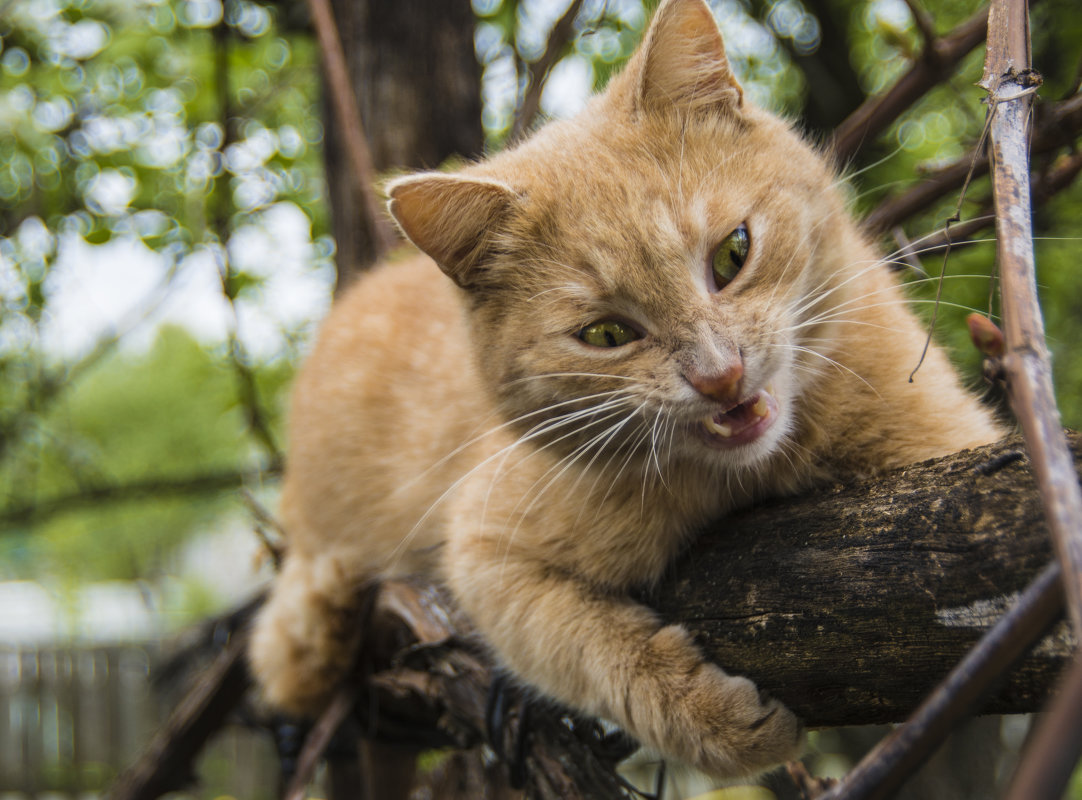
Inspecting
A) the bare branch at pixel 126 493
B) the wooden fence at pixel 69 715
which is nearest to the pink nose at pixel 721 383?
the bare branch at pixel 126 493

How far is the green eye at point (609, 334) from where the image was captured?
62.3 inches

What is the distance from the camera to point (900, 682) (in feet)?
3.48

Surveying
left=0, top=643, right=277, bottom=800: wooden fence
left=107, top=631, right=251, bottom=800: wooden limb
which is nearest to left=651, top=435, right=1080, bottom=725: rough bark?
left=107, top=631, right=251, bottom=800: wooden limb

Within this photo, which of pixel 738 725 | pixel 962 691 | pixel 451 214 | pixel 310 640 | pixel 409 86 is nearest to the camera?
pixel 962 691

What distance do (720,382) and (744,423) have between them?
0.13m

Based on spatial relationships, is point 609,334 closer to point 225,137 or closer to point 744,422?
point 744,422

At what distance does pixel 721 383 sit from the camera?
1.40 meters

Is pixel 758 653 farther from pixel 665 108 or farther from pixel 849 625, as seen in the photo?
pixel 665 108

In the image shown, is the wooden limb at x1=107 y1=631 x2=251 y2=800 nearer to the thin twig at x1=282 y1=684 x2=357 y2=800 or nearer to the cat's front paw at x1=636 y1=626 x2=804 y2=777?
the thin twig at x1=282 y1=684 x2=357 y2=800

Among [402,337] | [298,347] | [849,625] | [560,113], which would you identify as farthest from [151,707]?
[849,625]

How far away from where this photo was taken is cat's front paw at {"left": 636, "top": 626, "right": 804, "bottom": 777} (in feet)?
4.34

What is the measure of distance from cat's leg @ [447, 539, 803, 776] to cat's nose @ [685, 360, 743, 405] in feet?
1.33

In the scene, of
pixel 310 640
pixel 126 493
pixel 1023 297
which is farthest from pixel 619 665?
pixel 126 493

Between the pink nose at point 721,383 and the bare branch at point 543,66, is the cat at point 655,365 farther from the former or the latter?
the bare branch at point 543,66
